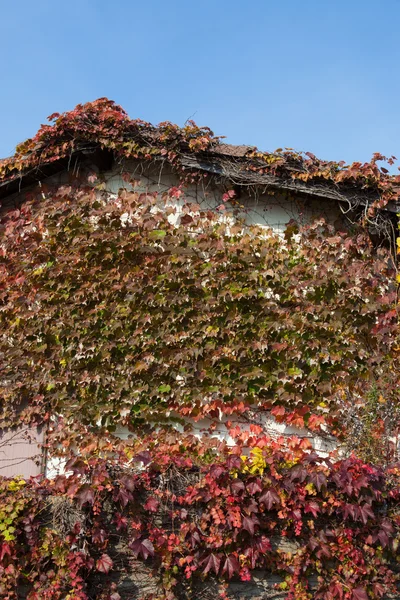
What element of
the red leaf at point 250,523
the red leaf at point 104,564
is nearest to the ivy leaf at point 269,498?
the red leaf at point 250,523

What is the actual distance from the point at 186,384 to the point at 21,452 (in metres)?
2.02

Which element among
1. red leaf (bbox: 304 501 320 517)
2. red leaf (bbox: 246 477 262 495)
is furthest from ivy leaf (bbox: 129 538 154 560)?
red leaf (bbox: 304 501 320 517)

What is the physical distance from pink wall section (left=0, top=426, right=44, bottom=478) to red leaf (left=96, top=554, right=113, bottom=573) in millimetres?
1838

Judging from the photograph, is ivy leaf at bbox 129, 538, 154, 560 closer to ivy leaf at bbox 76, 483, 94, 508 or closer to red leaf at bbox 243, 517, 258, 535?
ivy leaf at bbox 76, 483, 94, 508

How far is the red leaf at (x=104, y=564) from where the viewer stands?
201 inches

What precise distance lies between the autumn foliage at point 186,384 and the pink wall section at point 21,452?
188 mm

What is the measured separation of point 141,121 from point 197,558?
4.62 metres

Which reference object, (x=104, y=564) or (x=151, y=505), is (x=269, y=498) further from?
(x=104, y=564)

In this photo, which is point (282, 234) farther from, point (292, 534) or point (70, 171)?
point (292, 534)

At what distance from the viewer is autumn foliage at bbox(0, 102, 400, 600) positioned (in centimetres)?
519

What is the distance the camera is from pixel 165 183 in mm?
7359

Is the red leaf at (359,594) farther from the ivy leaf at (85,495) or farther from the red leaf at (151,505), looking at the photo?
the ivy leaf at (85,495)

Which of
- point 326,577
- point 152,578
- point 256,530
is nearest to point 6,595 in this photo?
point 152,578

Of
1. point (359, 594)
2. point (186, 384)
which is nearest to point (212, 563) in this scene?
point (359, 594)
